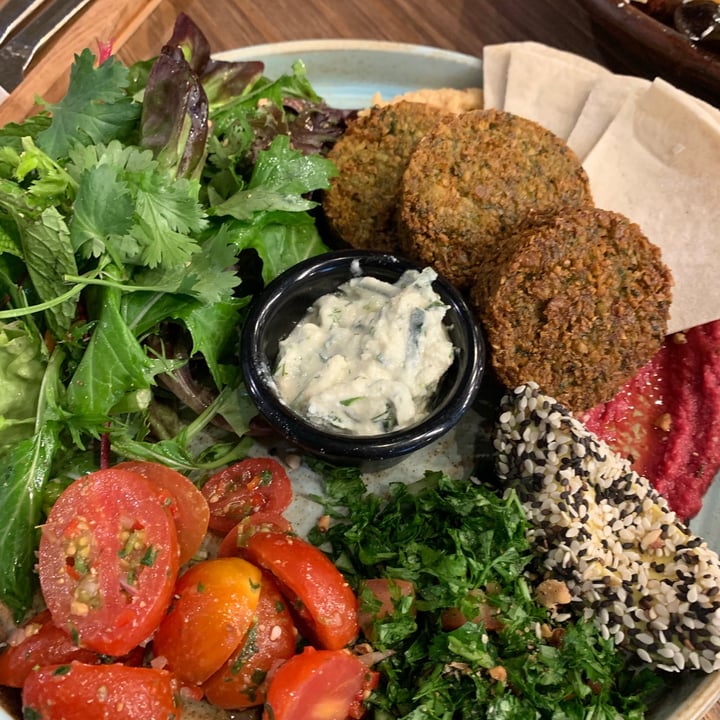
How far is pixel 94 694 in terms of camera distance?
6.37 ft

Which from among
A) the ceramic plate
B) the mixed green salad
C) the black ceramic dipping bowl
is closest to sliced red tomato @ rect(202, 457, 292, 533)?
the mixed green salad

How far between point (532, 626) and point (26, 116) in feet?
10.3

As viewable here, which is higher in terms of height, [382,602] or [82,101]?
[82,101]

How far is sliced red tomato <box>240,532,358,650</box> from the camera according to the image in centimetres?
215

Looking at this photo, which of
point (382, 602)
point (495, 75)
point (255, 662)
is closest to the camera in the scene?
point (255, 662)

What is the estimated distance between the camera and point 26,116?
3.26m

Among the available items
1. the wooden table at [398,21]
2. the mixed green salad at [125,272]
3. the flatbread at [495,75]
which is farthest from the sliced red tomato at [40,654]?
the wooden table at [398,21]

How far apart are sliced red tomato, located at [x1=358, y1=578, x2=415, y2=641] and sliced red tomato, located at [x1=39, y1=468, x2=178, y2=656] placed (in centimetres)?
62

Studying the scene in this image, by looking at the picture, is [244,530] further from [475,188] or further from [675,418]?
[675,418]

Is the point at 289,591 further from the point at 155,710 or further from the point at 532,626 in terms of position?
the point at 532,626

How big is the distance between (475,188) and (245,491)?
148 cm

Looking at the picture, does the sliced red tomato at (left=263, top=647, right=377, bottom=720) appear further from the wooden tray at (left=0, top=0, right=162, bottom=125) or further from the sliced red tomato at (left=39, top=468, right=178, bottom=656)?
the wooden tray at (left=0, top=0, right=162, bottom=125)

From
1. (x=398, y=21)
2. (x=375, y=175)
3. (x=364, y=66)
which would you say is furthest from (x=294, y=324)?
(x=398, y=21)

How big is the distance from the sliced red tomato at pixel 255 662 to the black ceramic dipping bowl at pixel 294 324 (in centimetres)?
57
